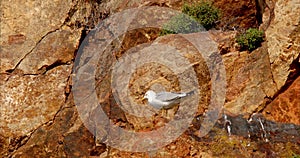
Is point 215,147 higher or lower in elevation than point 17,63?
lower

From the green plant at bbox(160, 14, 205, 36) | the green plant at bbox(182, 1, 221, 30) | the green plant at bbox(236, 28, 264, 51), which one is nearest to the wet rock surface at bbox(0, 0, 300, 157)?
the green plant at bbox(236, 28, 264, 51)

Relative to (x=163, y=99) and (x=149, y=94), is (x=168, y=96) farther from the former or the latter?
(x=149, y=94)

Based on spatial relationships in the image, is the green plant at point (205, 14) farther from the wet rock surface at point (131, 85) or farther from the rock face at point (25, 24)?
the rock face at point (25, 24)

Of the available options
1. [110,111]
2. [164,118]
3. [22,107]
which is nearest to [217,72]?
[164,118]

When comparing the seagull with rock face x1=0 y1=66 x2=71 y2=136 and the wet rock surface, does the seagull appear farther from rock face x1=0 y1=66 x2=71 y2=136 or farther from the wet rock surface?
rock face x1=0 y1=66 x2=71 y2=136

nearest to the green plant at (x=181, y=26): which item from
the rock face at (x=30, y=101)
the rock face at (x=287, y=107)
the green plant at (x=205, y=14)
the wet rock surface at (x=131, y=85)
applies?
the green plant at (x=205, y=14)

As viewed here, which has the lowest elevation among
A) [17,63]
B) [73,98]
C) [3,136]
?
[3,136]

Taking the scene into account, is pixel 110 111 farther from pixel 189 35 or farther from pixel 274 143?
pixel 274 143
